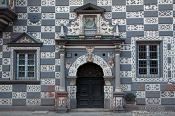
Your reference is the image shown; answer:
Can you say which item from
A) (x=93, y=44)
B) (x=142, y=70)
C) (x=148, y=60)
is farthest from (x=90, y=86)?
(x=148, y=60)

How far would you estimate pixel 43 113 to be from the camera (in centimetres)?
1878

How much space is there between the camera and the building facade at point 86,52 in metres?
20.0

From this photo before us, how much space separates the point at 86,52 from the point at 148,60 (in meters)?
3.40

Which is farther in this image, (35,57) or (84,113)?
(35,57)

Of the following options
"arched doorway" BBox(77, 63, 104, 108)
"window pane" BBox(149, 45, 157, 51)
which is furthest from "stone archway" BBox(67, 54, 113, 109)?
"window pane" BBox(149, 45, 157, 51)

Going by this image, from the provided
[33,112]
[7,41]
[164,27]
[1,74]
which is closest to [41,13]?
[7,41]

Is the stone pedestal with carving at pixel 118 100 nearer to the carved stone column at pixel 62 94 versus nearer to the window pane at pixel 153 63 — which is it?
the window pane at pixel 153 63

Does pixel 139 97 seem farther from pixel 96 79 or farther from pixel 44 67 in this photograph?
pixel 44 67

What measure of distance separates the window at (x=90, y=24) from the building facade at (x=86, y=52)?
55mm

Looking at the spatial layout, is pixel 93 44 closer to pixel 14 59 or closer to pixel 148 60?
pixel 148 60

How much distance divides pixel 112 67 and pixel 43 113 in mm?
4434

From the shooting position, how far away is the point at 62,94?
64.5ft

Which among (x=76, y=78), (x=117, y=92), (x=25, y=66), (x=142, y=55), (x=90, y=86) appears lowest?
(x=117, y=92)

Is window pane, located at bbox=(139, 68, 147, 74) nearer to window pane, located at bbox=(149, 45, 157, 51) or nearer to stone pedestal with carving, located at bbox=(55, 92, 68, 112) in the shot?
window pane, located at bbox=(149, 45, 157, 51)
